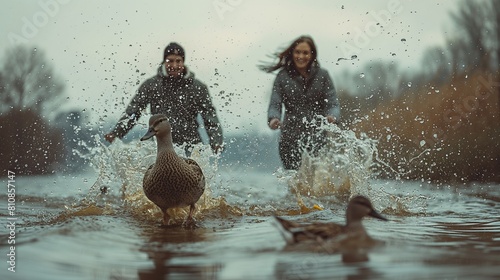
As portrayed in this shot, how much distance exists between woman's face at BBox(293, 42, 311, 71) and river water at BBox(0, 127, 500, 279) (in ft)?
4.65

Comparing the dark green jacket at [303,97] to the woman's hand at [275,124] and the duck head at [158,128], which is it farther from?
the duck head at [158,128]

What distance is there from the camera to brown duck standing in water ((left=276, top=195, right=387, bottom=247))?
6.93 metres

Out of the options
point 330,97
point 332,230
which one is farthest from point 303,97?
point 332,230

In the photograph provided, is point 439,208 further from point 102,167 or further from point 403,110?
point 403,110

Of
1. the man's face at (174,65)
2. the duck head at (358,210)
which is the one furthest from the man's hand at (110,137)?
the duck head at (358,210)

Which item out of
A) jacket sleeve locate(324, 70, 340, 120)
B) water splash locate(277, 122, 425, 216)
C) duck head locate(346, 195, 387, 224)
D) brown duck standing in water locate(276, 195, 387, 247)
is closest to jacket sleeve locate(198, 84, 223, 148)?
water splash locate(277, 122, 425, 216)

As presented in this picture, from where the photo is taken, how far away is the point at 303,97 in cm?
1344

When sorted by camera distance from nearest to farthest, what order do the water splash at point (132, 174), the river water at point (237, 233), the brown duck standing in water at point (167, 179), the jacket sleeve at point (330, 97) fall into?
the river water at point (237, 233)
the brown duck standing in water at point (167, 179)
the water splash at point (132, 174)
the jacket sleeve at point (330, 97)

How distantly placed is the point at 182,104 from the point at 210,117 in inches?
17.6

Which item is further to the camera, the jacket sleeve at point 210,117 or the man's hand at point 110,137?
the man's hand at point 110,137

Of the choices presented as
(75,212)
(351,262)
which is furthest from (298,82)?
(351,262)

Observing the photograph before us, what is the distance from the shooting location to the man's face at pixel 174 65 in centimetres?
1228

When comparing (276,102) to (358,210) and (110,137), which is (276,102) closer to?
(110,137)

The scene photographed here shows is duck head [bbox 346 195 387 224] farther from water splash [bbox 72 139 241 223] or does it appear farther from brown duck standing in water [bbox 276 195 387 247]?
water splash [bbox 72 139 241 223]
